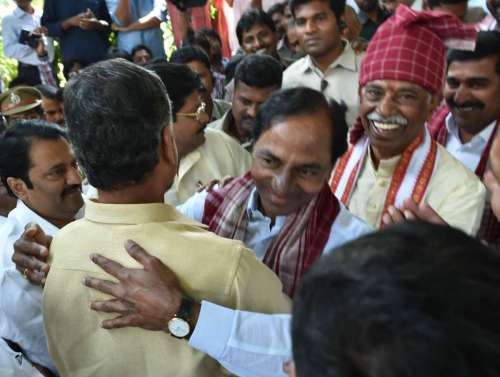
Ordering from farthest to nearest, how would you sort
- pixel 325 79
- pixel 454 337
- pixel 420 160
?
pixel 325 79 < pixel 420 160 < pixel 454 337

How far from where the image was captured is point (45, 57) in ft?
22.1

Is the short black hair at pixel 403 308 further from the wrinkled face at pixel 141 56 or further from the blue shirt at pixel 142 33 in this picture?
the blue shirt at pixel 142 33

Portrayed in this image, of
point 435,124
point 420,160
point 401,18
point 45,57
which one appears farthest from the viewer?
point 45,57

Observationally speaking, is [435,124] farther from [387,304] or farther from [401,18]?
[387,304]

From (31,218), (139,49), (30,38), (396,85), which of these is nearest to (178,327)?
(31,218)

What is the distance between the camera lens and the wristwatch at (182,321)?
129 centimetres

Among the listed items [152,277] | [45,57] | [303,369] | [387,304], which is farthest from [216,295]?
[45,57]

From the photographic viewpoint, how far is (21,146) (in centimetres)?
231

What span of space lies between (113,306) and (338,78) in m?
2.71

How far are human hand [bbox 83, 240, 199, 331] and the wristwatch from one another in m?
0.01

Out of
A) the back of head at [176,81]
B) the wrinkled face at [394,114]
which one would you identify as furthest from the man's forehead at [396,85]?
the back of head at [176,81]

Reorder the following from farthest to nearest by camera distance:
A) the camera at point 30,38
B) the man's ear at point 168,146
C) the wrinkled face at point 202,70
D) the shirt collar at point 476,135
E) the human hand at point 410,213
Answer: the camera at point 30,38
the wrinkled face at point 202,70
the shirt collar at point 476,135
the human hand at point 410,213
the man's ear at point 168,146

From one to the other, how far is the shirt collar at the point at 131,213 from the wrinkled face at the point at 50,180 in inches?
40.0

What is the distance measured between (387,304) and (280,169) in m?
1.31
